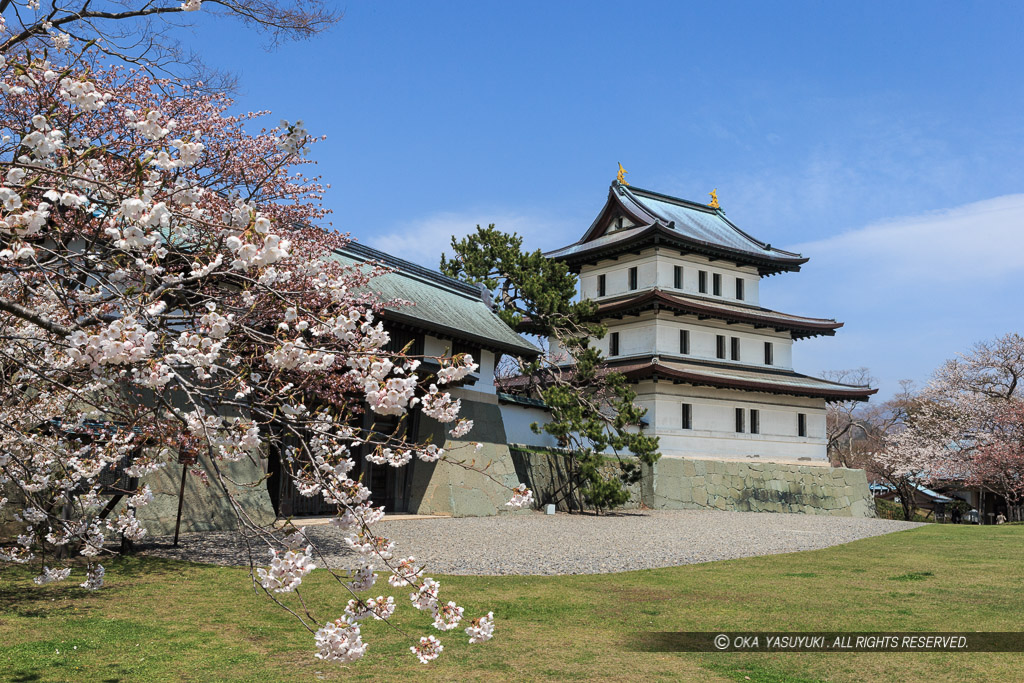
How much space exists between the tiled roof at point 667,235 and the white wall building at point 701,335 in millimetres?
62

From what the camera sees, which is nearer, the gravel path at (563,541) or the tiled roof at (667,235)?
the gravel path at (563,541)

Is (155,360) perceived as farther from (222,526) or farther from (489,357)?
(489,357)

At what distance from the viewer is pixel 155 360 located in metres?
3.33

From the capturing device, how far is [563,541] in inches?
571

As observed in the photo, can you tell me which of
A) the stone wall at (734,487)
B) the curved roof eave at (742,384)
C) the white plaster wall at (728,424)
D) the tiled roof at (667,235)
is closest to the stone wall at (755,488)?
the stone wall at (734,487)

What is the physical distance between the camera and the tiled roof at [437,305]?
16.8 metres

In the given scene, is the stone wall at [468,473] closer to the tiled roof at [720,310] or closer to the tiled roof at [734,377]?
the tiled roof at [734,377]

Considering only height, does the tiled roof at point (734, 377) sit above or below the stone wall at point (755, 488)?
above

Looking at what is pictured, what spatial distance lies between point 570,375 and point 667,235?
808 centimetres

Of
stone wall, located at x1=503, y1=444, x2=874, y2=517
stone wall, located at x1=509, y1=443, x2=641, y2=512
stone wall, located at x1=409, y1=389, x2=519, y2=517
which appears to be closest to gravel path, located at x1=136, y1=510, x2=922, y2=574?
stone wall, located at x1=409, y1=389, x2=519, y2=517

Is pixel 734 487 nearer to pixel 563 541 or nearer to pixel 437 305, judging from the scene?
pixel 437 305

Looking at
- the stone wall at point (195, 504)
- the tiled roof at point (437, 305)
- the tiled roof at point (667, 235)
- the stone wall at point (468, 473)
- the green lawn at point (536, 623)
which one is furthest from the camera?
the tiled roof at point (667, 235)

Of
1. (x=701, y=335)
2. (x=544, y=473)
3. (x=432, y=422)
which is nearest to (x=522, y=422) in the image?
(x=544, y=473)

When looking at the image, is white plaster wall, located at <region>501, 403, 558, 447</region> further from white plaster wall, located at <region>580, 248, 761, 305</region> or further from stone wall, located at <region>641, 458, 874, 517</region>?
white plaster wall, located at <region>580, 248, 761, 305</region>
